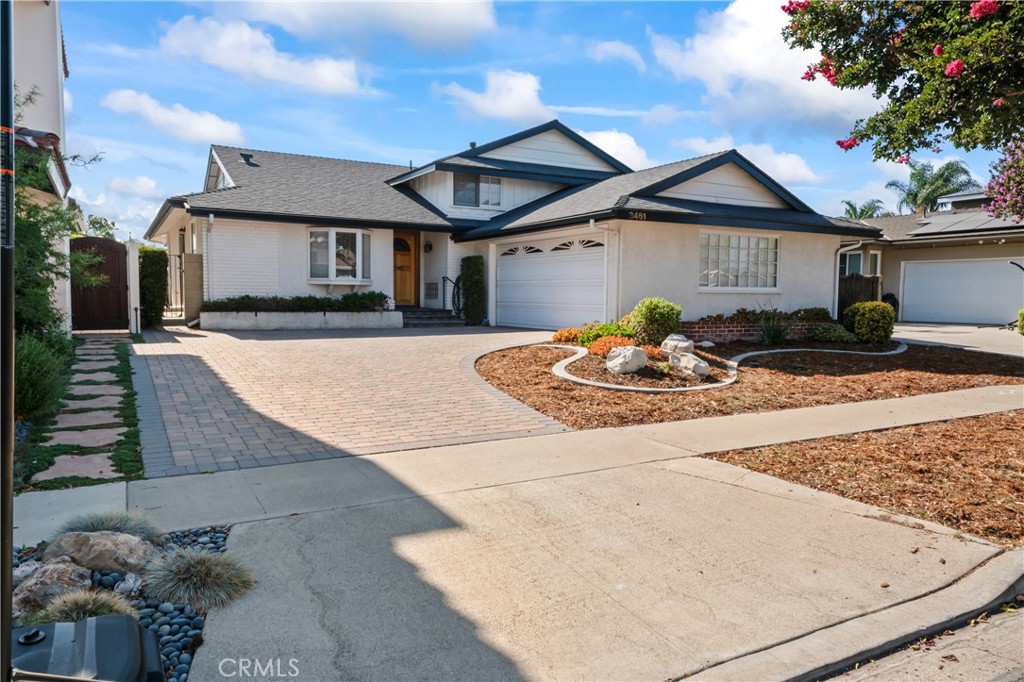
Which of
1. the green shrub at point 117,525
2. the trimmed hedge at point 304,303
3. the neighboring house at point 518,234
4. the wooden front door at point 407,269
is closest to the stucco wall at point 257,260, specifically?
the neighboring house at point 518,234

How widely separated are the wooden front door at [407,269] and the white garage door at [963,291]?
726 inches

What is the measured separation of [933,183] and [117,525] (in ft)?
143

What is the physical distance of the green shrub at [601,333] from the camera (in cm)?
1341

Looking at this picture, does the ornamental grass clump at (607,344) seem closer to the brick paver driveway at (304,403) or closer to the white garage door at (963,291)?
the brick paver driveway at (304,403)

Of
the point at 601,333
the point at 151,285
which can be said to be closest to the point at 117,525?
the point at 601,333

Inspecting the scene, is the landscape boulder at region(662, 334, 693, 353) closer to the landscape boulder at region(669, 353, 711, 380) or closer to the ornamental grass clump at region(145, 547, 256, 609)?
the landscape boulder at region(669, 353, 711, 380)

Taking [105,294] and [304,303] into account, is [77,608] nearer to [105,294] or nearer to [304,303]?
[105,294]

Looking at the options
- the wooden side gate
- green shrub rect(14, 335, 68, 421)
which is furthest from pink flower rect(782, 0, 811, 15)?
the wooden side gate

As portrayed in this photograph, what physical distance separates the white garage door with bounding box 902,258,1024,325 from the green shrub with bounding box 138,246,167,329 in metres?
25.3

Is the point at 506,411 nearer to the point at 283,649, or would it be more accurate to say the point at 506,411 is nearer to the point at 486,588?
the point at 486,588

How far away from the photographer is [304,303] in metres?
A: 17.7

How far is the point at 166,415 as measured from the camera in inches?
302

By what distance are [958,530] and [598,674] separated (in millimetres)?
3326

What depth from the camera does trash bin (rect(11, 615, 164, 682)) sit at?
2301 mm
